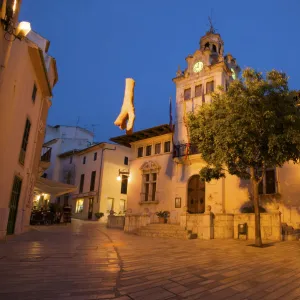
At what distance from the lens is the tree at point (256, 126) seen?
37.7 ft

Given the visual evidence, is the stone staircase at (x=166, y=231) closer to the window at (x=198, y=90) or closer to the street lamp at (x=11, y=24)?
the window at (x=198, y=90)

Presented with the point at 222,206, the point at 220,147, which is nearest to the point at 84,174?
the point at 222,206

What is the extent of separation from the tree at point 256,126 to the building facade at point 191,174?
17.8 feet

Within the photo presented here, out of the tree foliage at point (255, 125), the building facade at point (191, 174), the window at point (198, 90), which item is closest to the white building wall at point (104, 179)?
the building facade at point (191, 174)

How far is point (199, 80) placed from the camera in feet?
79.2

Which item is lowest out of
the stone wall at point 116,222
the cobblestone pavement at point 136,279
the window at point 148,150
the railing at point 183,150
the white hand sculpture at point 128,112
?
the cobblestone pavement at point 136,279

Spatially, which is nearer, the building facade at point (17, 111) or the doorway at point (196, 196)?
the building facade at point (17, 111)

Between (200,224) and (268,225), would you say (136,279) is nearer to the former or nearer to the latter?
(268,225)

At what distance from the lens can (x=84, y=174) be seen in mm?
36406

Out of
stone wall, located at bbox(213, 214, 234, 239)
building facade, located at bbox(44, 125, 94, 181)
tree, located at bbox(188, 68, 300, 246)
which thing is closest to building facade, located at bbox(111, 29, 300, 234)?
stone wall, located at bbox(213, 214, 234, 239)

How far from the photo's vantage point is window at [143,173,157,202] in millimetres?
24405

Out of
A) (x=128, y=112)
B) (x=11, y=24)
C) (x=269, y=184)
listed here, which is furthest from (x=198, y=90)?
(x=128, y=112)

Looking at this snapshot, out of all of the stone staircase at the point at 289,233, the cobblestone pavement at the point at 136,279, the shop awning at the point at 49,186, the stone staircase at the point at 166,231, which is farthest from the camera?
the shop awning at the point at 49,186

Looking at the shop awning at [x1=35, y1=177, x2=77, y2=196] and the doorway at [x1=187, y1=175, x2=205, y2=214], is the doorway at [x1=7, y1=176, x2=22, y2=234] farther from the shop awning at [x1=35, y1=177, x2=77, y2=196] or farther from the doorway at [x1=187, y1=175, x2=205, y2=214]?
the doorway at [x1=187, y1=175, x2=205, y2=214]
